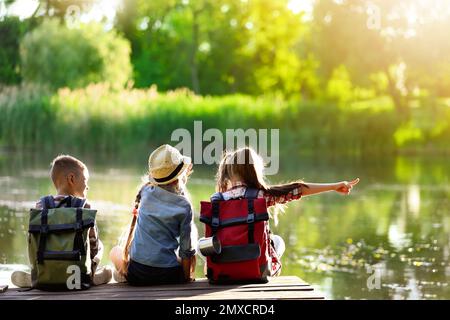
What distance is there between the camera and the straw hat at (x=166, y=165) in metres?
4.19

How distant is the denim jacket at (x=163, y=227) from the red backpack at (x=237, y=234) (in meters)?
0.09

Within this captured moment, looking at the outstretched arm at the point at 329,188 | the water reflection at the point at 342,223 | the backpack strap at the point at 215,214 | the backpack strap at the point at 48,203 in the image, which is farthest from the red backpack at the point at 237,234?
the water reflection at the point at 342,223

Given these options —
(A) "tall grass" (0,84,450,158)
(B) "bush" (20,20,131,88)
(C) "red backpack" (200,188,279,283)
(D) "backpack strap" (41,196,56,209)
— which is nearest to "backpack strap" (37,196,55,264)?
(D) "backpack strap" (41,196,56,209)

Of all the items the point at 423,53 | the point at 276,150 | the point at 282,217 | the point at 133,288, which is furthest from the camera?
the point at 423,53

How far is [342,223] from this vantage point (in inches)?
411

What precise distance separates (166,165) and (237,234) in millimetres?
422

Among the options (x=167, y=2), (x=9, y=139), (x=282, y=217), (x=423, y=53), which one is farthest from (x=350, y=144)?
(x=167, y=2)

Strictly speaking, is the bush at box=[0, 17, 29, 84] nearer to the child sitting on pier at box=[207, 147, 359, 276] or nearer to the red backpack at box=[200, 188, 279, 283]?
the child sitting on pier at box=[207, 147, 359, 276]

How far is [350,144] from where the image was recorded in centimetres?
2308

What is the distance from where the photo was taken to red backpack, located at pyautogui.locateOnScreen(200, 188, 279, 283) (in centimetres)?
418

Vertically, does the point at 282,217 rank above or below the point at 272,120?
below

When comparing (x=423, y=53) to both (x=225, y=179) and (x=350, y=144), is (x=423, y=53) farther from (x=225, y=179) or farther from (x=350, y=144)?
(x=225, y=179)

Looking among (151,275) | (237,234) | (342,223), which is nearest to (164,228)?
(151,275)
